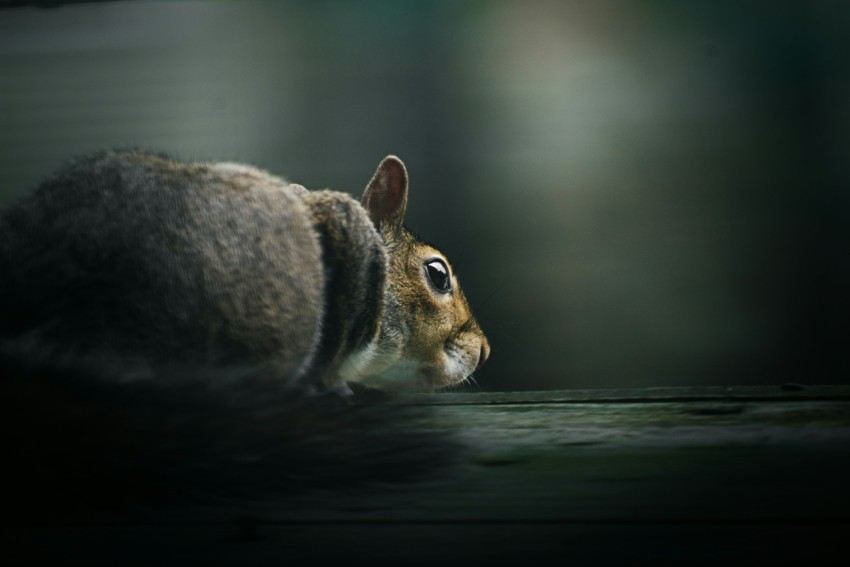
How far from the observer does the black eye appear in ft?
9.14

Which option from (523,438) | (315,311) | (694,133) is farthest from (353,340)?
(694,133)

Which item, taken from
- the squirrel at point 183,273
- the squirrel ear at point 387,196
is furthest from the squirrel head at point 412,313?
the squirrel at point 183,273

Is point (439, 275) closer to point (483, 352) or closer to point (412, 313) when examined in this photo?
point (412, 313)

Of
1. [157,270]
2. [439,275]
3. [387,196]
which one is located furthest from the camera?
[439,275]

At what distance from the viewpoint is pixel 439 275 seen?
2807mm

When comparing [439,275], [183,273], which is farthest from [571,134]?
[183,273]

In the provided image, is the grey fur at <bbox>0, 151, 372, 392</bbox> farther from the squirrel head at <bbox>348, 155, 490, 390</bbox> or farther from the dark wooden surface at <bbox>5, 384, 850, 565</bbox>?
the squirrel head at <bbox>348, 155, 490, 390</bbox>

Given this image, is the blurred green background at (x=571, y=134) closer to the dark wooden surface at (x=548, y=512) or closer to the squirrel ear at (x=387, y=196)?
the squirrel ear at (x=387, y=196)

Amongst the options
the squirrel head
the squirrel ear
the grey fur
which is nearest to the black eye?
the squirrel head

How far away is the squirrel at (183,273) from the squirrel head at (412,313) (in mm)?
496

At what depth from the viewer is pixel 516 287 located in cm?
335

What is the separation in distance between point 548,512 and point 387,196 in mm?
1578

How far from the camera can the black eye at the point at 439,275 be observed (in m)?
2.79

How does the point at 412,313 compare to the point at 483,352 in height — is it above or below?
above
